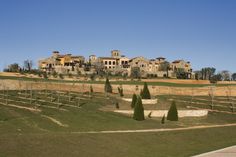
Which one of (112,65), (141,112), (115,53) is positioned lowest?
(141,112)

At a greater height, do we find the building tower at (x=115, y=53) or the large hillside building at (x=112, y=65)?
the building tower at (x=115, y=53)

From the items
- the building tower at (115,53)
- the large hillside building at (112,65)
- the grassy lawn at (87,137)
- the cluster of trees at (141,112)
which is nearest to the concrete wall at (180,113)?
the cluster of trees at (141,112)

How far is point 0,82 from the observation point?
286 feet

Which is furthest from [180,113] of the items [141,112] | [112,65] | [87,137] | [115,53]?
[115,53]

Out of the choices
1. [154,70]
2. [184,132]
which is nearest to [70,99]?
[184,132]

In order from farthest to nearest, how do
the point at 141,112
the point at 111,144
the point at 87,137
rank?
the point at 141,112
the point at 87,137
the point at 111,144

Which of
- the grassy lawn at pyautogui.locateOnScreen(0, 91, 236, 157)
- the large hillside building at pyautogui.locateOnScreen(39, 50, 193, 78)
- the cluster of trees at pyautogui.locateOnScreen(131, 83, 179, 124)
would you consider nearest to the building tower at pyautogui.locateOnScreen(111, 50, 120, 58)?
the large hillside building at pyautogui.locateOnScreen(39, 50, 193, 78)

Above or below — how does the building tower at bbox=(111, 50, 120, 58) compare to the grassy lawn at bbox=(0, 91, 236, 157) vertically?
above

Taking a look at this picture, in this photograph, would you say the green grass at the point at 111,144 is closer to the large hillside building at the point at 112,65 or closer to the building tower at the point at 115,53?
the large hillside building at the point at 112,65

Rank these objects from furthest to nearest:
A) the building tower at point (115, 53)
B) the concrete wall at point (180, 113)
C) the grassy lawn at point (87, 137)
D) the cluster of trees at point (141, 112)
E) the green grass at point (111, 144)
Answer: the building tower at point (115, 53) < the concrete wall at point (180, 113) < the cluster of trees at point (141, 112) < the grassy lawn at point (87, 137) < the green grass at point (111, 144)

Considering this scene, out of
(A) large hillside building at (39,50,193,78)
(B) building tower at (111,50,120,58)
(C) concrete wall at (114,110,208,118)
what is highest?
(B) building tower at (111,50,120,58)

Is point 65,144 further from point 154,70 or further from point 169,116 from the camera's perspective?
point 154,70

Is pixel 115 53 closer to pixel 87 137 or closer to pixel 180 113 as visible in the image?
pixel 180 113

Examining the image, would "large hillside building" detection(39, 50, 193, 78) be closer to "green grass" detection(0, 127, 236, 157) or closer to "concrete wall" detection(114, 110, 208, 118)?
"concrete wall" detection(114, 110, 208, 118)
